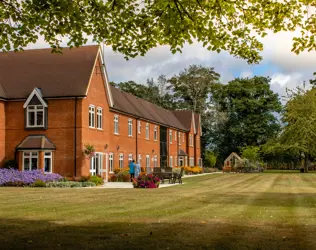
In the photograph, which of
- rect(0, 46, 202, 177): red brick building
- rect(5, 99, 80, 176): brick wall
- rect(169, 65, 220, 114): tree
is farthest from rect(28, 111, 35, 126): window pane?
rect(169, 65, 220, 114): tree

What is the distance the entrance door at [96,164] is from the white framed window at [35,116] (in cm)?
433

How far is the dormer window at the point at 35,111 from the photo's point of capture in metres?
32.0

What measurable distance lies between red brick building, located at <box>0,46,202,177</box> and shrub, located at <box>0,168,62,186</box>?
1.27 m

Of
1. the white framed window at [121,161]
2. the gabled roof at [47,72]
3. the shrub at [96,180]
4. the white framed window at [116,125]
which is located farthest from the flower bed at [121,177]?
the gabled roof at [47,72]

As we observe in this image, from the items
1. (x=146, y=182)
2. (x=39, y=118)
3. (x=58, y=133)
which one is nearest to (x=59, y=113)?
(x=58, y=133)

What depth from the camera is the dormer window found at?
32000 mm

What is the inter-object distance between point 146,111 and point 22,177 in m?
22.5

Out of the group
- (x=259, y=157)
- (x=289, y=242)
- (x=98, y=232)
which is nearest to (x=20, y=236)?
(x=98, y=232)

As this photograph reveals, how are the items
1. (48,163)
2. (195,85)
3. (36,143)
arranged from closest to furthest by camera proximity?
(36,143) < (48,163) < (195,85)

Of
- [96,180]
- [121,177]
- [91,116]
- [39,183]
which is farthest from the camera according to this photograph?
[121,177]

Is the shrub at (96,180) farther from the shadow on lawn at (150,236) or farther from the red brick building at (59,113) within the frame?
the shadow on lawn at (150,236)

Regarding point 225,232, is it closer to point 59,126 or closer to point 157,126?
point 59,126

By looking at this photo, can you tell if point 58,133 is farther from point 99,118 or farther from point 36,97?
point 99,118

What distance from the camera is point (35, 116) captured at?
32281 millimetres
